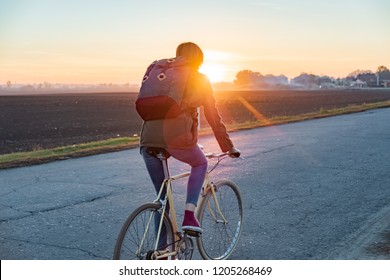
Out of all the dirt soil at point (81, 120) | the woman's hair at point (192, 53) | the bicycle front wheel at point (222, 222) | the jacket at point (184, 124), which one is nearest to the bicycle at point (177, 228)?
the bicycle front wheel at point (222, 222)

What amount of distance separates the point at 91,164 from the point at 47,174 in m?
1.23

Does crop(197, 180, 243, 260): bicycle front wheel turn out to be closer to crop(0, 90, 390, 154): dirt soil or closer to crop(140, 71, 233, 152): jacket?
crop(140, 71, 233, 152): jacket

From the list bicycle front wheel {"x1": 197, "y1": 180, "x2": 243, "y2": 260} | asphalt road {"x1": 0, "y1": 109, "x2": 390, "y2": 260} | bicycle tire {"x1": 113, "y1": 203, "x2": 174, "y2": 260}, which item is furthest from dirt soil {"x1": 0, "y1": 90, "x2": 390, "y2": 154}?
bicycle tire {"x1": 113, "y1": 203, "x2": 174, "y2": 260}

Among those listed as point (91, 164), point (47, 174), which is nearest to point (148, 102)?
point (47, 174)

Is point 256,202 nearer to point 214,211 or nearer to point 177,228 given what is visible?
point 214,211

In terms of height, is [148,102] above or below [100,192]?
above

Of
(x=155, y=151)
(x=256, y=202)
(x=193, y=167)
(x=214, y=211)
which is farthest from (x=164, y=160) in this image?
(x=256, y=202)

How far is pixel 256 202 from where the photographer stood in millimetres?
7109

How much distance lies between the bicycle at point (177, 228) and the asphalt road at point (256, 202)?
0.26 metres

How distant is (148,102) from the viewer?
3.98 metres

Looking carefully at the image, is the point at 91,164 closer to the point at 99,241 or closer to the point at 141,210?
the point at 99,241

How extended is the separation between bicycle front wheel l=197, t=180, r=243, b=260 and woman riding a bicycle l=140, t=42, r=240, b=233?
17.7 inches

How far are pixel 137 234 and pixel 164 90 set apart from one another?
113 centimetres

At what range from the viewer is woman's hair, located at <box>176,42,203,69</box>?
4105 mm
